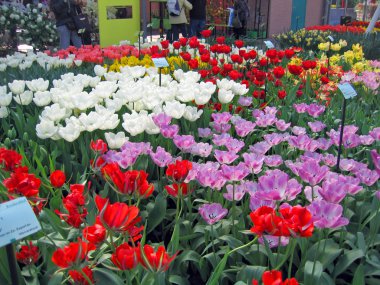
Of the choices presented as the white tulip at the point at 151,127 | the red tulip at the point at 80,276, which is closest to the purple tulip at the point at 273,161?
the white tulip at the point at 151,127

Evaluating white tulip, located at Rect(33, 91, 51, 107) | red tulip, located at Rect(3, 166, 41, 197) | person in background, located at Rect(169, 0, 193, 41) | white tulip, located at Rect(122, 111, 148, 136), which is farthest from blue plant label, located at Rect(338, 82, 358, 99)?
person in background, located at Rect(169, 0, 193, 41)

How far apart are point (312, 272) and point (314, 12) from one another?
15.2 meters

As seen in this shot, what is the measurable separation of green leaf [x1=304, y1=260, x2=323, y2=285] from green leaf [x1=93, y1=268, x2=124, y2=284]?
452 mm

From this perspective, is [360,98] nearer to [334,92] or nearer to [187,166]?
[334,92]

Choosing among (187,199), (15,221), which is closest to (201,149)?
(187,199)

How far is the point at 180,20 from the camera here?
716 centimetres

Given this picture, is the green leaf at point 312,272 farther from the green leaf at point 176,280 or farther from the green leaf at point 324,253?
the green leaf at point 176,280

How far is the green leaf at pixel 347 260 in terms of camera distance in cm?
126

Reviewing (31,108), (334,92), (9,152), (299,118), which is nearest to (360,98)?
(334,92)

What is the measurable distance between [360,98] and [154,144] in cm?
156

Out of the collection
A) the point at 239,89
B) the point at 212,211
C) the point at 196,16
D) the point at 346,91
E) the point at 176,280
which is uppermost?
the point at 196,16

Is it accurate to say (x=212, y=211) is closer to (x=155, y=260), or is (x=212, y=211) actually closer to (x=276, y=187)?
(x=276, y=187)

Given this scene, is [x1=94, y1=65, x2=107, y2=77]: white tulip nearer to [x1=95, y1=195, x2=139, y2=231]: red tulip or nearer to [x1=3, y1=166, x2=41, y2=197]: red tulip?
[x1=3, y1=166, x2=41, y2=197]: red tulip

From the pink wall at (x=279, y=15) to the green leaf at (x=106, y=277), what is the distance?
523 inches
